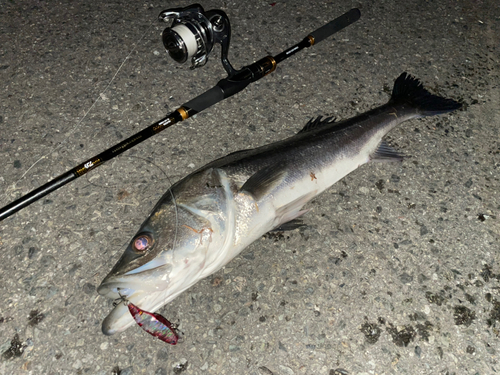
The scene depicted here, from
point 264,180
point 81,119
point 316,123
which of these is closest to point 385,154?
point 316,123

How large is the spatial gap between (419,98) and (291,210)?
1.67m

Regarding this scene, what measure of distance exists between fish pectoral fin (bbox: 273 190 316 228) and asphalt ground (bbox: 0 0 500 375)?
150 millimetres

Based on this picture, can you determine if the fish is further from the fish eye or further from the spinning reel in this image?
the spinning reel

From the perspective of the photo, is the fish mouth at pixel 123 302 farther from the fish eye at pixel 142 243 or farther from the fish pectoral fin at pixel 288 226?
the fish pectoral fin at pixel 288 226

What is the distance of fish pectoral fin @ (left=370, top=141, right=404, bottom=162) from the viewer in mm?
3063

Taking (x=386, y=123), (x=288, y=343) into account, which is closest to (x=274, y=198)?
(x=288, y=343)

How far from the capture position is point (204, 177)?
2441 millimetres

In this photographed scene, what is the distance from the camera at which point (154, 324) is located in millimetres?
2113

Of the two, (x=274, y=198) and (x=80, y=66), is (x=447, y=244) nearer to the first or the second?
(x=274, y=198)

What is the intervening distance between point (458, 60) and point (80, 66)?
3.76 metres

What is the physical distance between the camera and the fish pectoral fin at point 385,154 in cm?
306

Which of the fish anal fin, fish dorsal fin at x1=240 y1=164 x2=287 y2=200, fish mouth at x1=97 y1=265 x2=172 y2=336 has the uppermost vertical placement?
fish dorsal fin at x1=240 y1=164 x2=287 y2=200

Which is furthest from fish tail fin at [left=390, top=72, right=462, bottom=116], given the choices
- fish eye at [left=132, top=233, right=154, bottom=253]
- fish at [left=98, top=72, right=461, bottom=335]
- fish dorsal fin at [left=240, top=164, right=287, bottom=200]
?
fish eye at [left=132, top=233, right=154, bottom=253]

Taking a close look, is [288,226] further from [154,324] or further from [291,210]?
[154,324]
